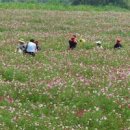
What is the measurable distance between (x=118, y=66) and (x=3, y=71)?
23.6ft

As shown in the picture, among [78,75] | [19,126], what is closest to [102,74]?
[78,75]

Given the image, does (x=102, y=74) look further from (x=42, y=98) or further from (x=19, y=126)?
(x=19, y=126)

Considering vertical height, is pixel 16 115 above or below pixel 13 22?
above

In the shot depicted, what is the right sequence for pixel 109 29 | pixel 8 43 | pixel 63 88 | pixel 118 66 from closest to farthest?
pixel 63 88
pixel 118 66
pixel 8 43
pixel 109 29

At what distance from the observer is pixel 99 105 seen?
60.7 feet

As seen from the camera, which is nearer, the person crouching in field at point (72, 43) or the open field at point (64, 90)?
the open field at point (64, 90)

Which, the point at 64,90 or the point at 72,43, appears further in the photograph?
the point at 72,43

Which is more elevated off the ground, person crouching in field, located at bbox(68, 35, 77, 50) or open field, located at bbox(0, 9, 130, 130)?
open field, located at bbox(0, 9, 130, 130)

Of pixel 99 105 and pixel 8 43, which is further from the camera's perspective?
pixel 8 43

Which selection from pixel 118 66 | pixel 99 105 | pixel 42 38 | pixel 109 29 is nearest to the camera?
pixel 99 105

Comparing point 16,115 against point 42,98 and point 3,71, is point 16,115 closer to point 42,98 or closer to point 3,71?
point 42,98

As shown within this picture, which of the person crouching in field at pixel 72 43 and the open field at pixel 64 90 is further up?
the open field at pixel 64 90

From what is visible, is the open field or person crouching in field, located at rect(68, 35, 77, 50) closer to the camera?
the open field

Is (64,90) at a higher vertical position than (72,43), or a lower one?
higher
